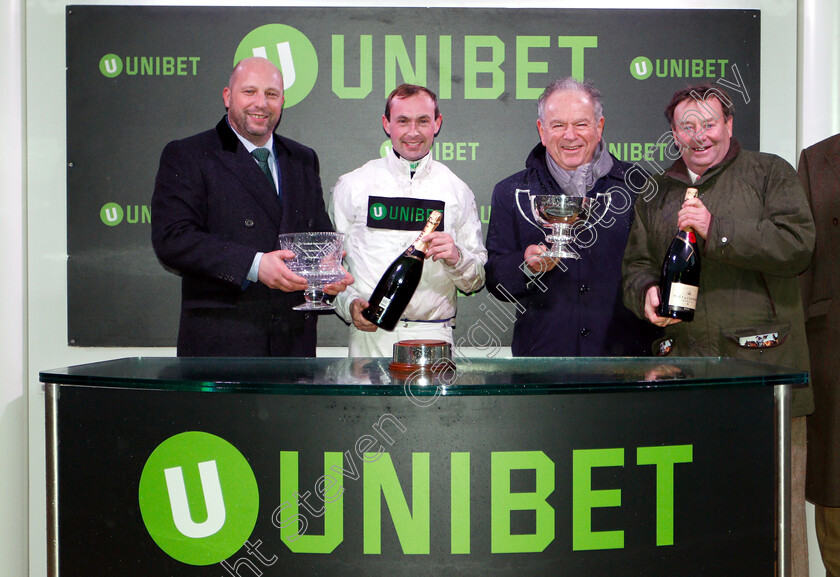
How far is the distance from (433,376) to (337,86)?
2013mm

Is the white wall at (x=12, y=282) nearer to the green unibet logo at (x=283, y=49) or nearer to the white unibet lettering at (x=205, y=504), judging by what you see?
the green unibet logo at (x=283, y=49)

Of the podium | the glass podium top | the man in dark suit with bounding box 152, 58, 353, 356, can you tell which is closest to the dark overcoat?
the man in dark suit with bounding box 152, 58, 353, 356

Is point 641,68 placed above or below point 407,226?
above

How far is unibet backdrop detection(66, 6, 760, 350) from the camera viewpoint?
3389mm

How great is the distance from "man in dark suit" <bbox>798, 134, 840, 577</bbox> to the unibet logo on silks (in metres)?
2.22

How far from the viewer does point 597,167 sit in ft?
10.2

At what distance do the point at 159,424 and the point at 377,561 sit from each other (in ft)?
1.96

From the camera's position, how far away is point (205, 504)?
5.63 feet

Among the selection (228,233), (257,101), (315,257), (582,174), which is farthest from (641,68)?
(228,233)

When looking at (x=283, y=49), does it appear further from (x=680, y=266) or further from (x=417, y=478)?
(x=417, y=478)

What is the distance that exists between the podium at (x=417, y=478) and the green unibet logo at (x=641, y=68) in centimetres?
209

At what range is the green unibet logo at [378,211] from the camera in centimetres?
305

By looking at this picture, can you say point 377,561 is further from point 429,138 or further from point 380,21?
point 380,21

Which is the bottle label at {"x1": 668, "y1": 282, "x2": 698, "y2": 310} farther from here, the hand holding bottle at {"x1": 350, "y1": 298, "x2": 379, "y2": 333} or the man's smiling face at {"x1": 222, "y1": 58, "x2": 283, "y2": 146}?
the man's smiling face at {"x1": 222, "y1": 58, "x2": 283, "y2": 146}
